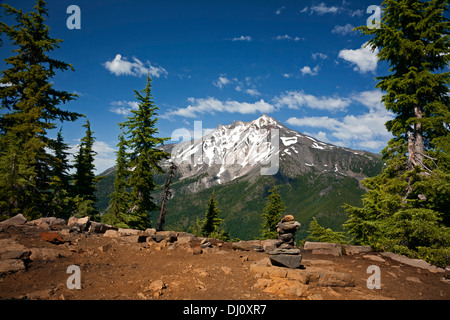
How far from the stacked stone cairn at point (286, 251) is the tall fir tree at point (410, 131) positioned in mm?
4621

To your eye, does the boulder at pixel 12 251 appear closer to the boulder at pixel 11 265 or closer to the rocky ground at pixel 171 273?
the rocky ground at pixel 171 273

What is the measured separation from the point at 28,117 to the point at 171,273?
658 inches

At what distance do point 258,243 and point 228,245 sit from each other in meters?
2.47

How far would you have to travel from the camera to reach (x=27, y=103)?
16.4 metres

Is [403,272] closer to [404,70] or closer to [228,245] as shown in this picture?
[228,245]

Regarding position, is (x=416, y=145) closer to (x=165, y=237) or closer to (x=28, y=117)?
(x=165, y=237)

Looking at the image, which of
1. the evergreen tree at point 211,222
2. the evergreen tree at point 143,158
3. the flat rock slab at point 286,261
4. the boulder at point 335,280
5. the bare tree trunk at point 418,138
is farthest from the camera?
the evergreen tree at point 211,222

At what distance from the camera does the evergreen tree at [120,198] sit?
21.5 m

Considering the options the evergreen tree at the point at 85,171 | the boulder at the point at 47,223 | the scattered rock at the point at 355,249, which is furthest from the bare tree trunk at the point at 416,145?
the evergreen tree at the point at 85,171

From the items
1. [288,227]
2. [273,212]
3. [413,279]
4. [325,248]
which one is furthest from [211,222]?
[413,279]

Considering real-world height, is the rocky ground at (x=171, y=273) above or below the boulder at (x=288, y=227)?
below

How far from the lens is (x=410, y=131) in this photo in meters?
13.4

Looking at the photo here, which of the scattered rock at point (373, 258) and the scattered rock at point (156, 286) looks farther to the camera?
the scattered rock at point (373, 258)
